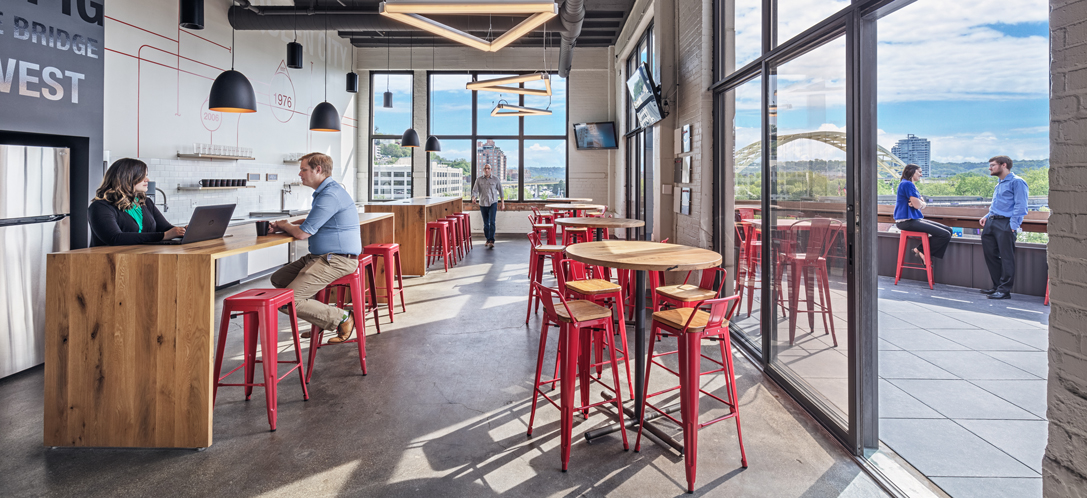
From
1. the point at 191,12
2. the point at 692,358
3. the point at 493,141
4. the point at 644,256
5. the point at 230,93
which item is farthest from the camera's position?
the point at 493,141

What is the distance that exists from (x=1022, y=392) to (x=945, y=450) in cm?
101

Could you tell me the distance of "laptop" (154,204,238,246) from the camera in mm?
2764

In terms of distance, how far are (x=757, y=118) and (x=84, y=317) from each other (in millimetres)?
4148

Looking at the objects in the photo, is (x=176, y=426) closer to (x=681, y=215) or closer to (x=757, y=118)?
(x=757, y=118)

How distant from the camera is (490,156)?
40.5 ft

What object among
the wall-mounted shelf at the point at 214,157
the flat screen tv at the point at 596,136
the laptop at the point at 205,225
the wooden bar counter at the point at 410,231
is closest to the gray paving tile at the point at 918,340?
the laptop at the point at 205,225

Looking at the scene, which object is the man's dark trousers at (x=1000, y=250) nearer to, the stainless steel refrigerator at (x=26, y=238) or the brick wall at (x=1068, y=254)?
the brick wall at (x=1068, y=254)

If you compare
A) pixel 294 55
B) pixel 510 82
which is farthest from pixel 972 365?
pixel 294 55

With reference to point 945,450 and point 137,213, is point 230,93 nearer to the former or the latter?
point 137,213

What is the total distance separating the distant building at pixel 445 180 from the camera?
1219cm

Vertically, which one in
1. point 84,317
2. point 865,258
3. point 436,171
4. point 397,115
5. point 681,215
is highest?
point 397,115

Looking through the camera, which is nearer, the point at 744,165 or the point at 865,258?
the point at 865,258

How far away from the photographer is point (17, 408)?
2.91m

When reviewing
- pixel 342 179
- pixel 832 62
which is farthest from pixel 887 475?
pixel 342 179
